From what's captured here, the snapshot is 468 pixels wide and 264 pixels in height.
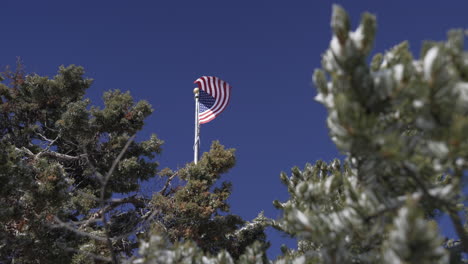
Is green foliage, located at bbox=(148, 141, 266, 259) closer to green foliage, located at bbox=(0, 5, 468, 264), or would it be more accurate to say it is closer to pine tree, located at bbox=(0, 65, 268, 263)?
pine tree, located at bbox=(0, 65, 268, 263)

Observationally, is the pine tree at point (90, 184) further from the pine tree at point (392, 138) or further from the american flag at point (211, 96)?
the pine tree at point (392, 138)

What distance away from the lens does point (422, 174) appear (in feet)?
10.7

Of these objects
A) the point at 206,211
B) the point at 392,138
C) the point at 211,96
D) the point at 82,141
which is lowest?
the point at 392,138

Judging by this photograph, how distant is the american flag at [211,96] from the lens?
18.3m

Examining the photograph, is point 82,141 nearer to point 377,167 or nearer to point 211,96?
point 211,96

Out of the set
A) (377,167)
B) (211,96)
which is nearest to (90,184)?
(211,96)

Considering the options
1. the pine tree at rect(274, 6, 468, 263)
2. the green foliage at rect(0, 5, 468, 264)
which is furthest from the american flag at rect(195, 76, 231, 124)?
the pine tree at rect(274, 6, 468, 263)

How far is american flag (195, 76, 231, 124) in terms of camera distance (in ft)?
60.1

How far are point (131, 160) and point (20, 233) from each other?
550cm

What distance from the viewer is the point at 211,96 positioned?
18.7 metres

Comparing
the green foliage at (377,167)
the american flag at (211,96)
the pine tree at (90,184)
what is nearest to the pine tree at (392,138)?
the green foliage at (377,167)

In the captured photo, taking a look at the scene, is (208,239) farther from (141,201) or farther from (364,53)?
(364,53)

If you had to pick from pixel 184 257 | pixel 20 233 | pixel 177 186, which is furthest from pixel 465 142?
pixel 177 186

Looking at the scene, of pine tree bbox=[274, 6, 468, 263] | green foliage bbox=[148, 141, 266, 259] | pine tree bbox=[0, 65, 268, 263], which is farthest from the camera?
green foliage bbox=[148, 141, 266, 259]
